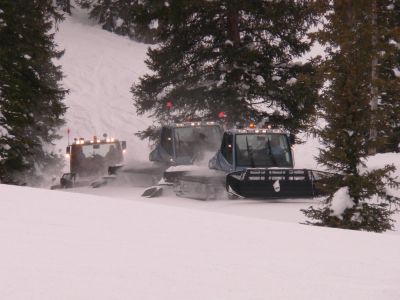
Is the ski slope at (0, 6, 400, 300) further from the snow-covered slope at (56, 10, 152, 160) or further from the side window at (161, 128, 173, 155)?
the snow-covered slope at (56, 10, 152, 160)

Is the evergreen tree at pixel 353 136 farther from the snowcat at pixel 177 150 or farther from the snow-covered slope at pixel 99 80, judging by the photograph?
the snow-covered slope at pixel 99 80

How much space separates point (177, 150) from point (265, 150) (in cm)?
340

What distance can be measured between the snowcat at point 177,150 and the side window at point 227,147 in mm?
2005

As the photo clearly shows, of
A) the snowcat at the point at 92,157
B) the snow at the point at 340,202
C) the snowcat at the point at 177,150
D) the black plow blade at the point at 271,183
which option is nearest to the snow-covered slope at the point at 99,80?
the snowcat at the point at 92,157

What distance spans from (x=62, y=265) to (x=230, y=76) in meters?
15.5

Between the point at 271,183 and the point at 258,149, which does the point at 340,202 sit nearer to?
the point at 271,183

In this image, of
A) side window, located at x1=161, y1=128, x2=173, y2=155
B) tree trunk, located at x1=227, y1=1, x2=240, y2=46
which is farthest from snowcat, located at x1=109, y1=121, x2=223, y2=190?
tree trunk, located at x1=227, y1=1, x2=240, y2=46

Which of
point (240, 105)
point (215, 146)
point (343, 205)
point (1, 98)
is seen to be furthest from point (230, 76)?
point (343, 205)

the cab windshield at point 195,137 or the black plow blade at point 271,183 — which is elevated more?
the cab windshield at point 195,137

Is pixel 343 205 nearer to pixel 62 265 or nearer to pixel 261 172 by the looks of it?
pixel 261 172

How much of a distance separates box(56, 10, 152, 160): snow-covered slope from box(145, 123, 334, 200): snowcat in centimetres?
2225

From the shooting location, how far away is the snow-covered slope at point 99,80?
43125 millimetres

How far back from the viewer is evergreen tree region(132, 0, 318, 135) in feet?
63.8

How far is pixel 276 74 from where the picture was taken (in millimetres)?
20219
